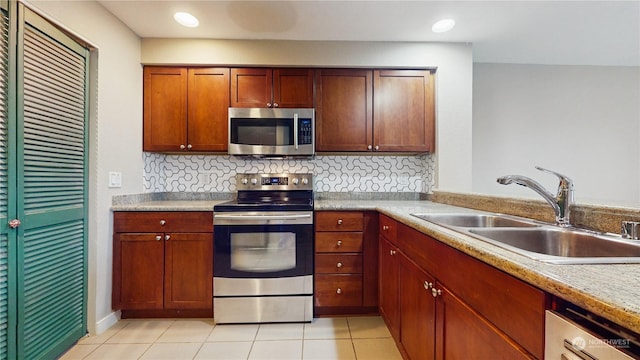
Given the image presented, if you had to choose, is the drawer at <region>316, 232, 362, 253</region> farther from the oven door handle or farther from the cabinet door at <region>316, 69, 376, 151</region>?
the cabinet door at <region>316, 69, 376, 151</region>

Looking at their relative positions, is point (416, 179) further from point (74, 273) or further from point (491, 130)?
point (74, 273)

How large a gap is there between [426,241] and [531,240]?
1.49 ft

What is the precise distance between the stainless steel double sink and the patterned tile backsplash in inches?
50.9

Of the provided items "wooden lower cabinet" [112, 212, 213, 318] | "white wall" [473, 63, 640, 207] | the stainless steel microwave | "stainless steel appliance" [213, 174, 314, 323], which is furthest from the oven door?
"white wall" [473, 63, 640, 207]

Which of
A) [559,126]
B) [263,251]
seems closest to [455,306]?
[263,251]

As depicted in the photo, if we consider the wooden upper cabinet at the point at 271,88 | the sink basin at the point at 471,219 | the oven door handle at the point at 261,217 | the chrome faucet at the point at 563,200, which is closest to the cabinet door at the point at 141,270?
the oven door handle at the point at 261,217

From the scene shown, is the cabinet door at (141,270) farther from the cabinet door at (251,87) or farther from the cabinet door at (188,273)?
the cabinet door at (251,87)

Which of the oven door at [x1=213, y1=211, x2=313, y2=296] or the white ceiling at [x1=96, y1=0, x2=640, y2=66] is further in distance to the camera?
the oven door at [x1=213, y1=211, x2=313, y2=296]

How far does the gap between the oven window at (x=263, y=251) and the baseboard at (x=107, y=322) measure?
0.95 meters

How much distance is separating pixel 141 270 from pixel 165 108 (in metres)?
1.35

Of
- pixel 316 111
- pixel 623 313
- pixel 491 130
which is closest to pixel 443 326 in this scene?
pixel 623 313

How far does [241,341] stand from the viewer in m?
1.98

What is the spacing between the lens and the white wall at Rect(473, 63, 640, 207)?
10.1 feet

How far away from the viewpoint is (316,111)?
258cm
